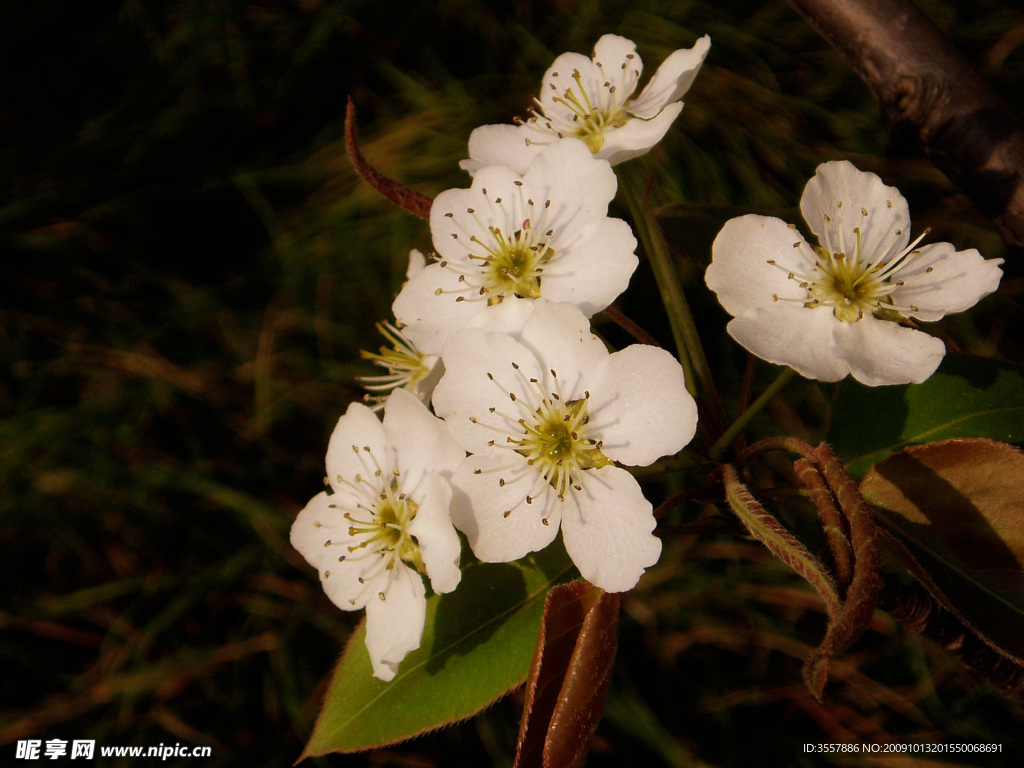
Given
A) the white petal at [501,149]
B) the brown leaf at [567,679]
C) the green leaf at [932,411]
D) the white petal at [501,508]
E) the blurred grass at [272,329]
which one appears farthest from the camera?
the blurred grass at [272,329]

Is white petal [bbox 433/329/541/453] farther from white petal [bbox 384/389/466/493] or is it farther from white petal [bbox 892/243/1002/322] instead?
white petal [bbox 892/243/1002/322]

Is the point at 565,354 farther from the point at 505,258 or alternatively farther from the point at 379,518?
the point at 379,518

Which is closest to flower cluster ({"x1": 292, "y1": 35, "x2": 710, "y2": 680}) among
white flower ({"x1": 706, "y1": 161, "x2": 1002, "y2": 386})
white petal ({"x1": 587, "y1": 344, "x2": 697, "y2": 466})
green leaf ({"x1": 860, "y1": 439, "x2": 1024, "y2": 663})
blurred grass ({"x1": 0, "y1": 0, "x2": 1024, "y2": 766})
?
white petal ({"x1": 587, "y1": 344, "x2": 697, "y2": 466})

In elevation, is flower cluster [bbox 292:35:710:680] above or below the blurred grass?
above

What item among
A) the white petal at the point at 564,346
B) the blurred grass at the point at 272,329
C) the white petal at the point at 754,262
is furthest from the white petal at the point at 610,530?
the blurred grass at the point at 272,329

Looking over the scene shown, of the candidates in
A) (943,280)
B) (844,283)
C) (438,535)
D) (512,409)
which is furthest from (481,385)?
(943,280)

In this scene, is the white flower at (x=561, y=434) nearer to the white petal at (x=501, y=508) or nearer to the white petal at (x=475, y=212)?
the white petal at (x=501, y=508)

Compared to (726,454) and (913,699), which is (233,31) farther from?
(913,699)
